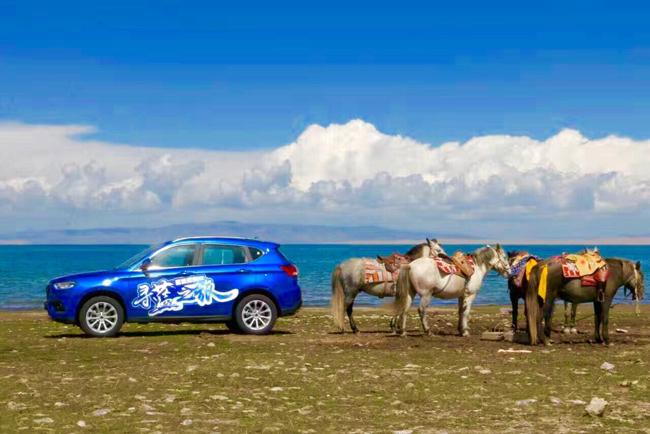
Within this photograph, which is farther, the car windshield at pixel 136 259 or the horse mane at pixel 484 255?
the horse mane at pixel 484 255

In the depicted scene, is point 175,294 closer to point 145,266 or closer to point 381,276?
point 145,266

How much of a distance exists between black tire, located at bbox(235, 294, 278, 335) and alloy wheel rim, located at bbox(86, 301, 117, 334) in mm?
2823

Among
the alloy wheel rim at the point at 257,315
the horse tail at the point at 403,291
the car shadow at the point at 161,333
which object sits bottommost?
the car shadow at the point at 161,333

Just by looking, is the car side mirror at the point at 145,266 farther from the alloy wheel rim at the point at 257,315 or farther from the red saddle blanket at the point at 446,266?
the red saddle blanket at the point at 446,266

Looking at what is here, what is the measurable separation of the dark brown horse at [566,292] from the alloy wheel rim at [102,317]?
9273 mm

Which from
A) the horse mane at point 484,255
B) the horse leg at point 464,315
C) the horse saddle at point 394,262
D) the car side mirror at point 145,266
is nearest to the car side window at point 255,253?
the car side mirror at point 145,266

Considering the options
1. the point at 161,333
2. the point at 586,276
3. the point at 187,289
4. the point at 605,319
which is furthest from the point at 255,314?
the point at 605,319

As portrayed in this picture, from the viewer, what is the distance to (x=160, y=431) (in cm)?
→ 937

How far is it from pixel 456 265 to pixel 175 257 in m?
6.60

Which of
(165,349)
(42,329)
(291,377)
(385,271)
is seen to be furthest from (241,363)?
(42,329)

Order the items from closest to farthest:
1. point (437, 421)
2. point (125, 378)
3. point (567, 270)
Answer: point (437, 421) < point (125, 378) < point (567, 270)

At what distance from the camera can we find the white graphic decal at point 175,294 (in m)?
19.8

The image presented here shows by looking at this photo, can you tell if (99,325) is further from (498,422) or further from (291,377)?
(498,422)

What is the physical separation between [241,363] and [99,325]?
20.3ft
